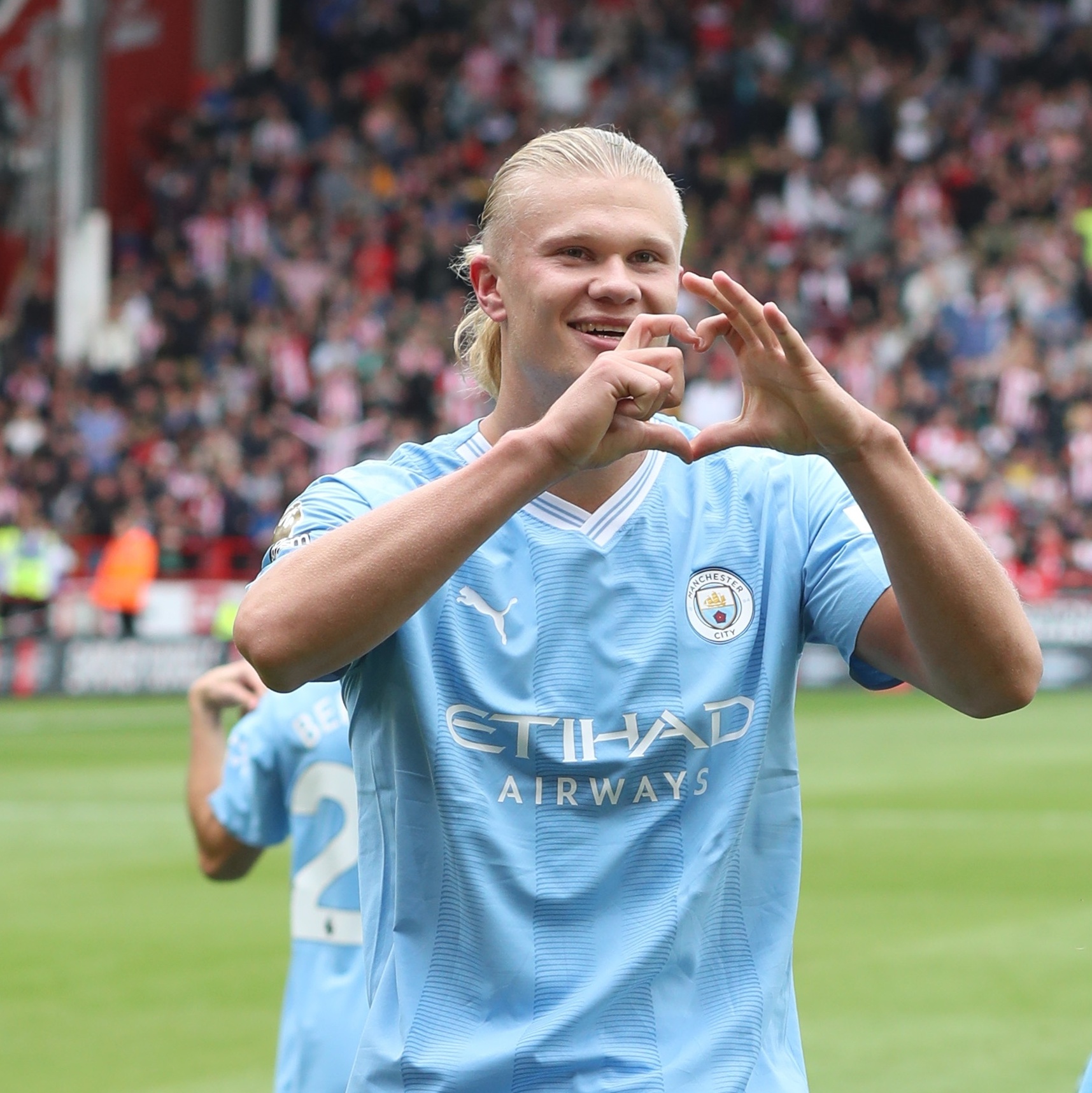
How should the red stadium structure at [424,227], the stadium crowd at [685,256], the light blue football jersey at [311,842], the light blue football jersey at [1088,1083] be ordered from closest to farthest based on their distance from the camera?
the light blue football jersey at [1088,1083]
the light blue football jersey at [311,842]
the red stadium structure at [424,227]
the stadium crowd at [685,256]

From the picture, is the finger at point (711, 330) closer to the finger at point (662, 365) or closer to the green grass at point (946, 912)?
the finger at point (662, 365)

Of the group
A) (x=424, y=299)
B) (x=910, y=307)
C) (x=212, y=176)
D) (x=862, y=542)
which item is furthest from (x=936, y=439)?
(x=862, y=542)

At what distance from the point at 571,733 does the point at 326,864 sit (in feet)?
5.20

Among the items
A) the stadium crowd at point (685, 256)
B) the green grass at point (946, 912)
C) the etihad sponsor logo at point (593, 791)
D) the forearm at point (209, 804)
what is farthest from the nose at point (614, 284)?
the stadium crowd at point (685, 256)

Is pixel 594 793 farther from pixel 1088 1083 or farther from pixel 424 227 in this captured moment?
pixel 424 227

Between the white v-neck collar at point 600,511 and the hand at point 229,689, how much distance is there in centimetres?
178

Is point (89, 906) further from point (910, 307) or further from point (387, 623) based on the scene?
point (910, 307)

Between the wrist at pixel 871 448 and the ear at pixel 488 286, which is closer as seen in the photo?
the wrist at pixel 871 448

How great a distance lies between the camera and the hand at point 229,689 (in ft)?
14.4

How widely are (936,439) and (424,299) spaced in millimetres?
7694

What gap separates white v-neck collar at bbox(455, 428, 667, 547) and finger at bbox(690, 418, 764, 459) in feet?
0.63

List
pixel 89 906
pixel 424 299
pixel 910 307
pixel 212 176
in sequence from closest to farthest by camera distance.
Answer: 1. pixel 89 906
2. pixel 910 307
3. pixel 424 299
4. pixel 212 176

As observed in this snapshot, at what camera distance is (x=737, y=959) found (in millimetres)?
2562

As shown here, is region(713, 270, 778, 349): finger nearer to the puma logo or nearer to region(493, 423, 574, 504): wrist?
region(493, 423, 574, 504): wrist
